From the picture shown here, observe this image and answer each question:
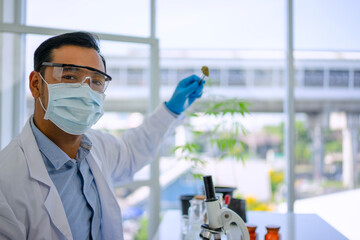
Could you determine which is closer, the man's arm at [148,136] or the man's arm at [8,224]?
the man's arm at [8,224]

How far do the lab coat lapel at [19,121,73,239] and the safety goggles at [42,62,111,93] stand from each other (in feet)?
0.98

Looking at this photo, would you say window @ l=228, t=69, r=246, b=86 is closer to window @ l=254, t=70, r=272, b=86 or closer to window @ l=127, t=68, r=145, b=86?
window @ l=254, t=70, r=272, b=86

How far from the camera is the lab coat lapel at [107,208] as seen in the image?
143 cm

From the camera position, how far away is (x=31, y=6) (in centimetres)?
221

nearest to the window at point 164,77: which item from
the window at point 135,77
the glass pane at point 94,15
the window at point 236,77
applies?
the window at point 135,77

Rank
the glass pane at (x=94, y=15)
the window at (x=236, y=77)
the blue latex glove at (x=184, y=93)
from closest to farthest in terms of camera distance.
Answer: the blue latex glove at (x=184, y=93)
the glass pane at (x=94, y=15)
the window at (x=236, y=77)

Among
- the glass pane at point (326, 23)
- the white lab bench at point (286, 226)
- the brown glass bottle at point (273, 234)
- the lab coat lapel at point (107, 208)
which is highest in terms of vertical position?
the glass pane at point (326, 23)

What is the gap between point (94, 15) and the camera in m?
2.28

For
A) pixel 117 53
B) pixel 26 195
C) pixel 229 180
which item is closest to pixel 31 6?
pixel 117 53

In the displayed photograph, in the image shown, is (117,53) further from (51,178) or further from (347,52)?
(347,52)

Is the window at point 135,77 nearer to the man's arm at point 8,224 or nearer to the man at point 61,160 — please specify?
the man at point 61,160

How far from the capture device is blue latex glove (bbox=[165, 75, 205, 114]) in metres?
1.73

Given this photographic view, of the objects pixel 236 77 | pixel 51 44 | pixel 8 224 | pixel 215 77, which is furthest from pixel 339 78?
pixel 8 224

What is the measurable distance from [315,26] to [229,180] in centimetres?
135
